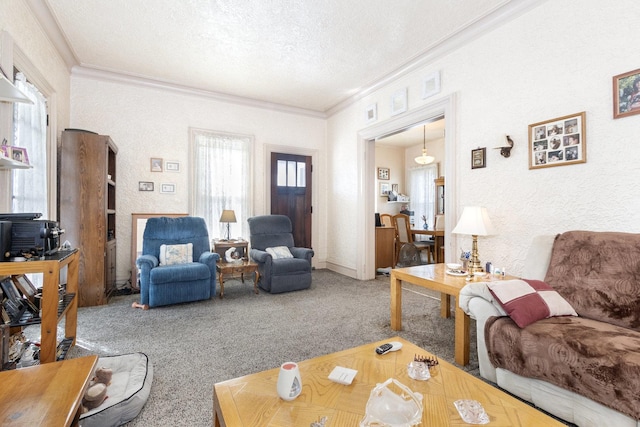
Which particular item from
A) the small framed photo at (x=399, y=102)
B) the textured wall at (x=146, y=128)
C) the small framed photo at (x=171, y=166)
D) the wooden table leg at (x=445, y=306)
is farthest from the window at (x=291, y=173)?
the wooden table leg at (x=445, y=306)

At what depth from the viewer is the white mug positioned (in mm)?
1151

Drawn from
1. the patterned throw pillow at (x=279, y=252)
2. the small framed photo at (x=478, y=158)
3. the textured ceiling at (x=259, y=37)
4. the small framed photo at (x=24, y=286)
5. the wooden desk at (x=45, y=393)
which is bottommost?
the wooden desk at (x=45, y=393)

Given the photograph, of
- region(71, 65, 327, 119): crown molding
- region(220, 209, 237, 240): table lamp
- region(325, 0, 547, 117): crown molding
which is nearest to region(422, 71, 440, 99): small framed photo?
region(325, 0, 547, 117): crown molding

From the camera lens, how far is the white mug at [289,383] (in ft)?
3.78

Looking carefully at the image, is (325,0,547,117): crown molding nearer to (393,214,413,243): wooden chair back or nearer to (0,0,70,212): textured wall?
(393,214,413,243): wooden chair back

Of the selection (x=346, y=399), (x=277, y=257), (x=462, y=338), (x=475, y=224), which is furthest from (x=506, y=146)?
(x=277, y=257)

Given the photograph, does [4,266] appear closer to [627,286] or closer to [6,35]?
[6,35]

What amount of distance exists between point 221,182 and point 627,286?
4.70m

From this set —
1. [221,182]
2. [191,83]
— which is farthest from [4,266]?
[191,83]

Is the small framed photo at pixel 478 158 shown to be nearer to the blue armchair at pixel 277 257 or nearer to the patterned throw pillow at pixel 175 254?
the blue armchair at pixel 277 257

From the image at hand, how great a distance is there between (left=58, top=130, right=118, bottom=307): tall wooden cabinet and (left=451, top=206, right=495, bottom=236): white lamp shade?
3.87 meters

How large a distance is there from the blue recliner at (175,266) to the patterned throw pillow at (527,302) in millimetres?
2988

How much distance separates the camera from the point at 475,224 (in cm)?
262

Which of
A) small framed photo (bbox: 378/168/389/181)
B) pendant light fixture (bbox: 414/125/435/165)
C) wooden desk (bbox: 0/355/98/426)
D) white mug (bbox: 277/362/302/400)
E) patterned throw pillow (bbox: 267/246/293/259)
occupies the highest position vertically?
pendant light fixture (bbox: 414/125/435/165)
